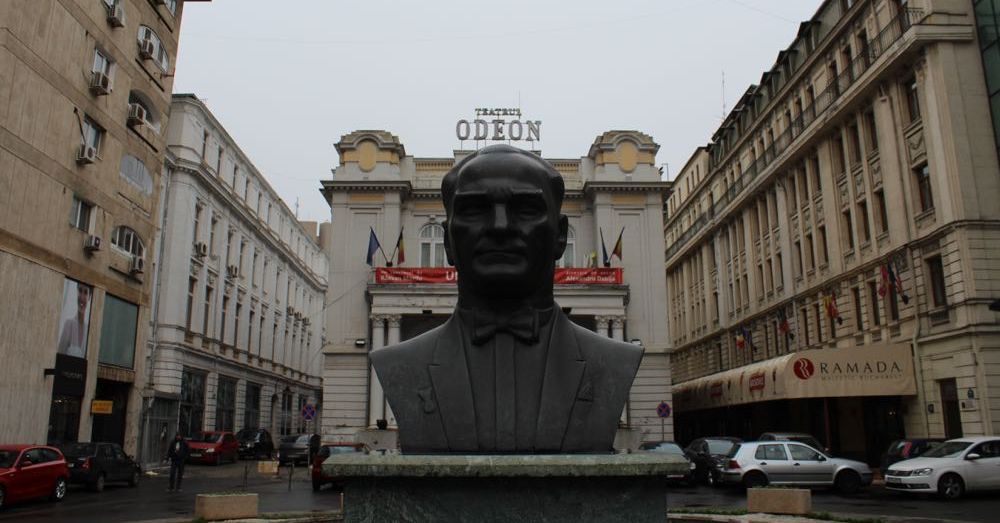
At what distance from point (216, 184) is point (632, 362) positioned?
1631 inches

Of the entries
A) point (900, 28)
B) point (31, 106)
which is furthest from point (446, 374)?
point (900, 28)

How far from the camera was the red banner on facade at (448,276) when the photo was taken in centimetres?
3656

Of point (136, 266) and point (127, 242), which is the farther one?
point (136, 266)

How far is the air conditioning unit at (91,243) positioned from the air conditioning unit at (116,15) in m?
7.65

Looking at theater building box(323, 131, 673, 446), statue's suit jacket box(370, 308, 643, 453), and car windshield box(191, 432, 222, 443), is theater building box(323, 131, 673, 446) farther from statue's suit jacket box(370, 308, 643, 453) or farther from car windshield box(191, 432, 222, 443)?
statue's suit jacket box(370, 308, 643, 453)

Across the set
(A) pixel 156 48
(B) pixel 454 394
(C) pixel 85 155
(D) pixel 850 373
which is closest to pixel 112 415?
(C) pixel 85 155

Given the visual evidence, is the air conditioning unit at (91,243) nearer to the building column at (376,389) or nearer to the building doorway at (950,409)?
the building column at (376,389)

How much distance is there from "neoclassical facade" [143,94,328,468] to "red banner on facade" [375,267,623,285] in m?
7.23

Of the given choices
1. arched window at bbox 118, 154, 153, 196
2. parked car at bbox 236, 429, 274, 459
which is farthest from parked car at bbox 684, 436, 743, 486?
parked car at bbox 236, 429, 274, 459

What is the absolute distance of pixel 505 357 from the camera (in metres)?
4.70

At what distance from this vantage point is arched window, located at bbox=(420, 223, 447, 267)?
41.1 metres

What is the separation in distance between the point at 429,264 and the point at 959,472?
1120 inches

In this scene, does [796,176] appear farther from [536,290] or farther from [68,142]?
[536,290]

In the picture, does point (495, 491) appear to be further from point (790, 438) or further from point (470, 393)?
point (790, 438)
